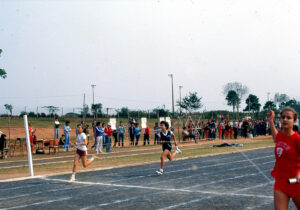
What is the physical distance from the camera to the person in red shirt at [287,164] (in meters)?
4.76

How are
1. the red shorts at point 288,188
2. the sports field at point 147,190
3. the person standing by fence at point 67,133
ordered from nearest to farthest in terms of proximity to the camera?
the red shorts at point 288,188
the sports field at point 147,190
the person standing by fence at point 67,133

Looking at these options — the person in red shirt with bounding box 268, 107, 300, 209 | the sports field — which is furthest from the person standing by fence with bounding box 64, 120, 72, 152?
the person in red shirt with bounding box 268, 107, 300, 209

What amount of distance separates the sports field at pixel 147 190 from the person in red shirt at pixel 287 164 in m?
3.27

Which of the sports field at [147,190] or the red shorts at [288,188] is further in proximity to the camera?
the sports field at [147,190]

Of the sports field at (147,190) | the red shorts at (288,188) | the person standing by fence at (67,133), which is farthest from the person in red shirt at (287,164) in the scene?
the person standing by fence at (67,133)

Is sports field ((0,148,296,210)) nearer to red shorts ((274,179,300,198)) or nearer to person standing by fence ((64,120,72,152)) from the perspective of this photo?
red shorts ((274,179,300,198))

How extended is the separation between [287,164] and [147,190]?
5.85 metres

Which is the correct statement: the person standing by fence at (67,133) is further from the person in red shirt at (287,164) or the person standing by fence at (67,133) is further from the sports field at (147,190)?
the person in red shirt at (287,164)

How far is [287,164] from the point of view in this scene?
4883mm

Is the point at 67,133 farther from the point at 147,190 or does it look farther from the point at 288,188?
the point at 288,188

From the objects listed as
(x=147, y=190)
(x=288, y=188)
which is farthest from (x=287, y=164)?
(x=147, y=190)

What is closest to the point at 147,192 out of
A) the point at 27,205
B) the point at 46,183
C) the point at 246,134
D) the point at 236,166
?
the point at 27,205

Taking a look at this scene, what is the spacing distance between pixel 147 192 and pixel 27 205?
293 cm

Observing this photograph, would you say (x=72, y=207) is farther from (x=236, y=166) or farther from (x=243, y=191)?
(x=236, y=166)
